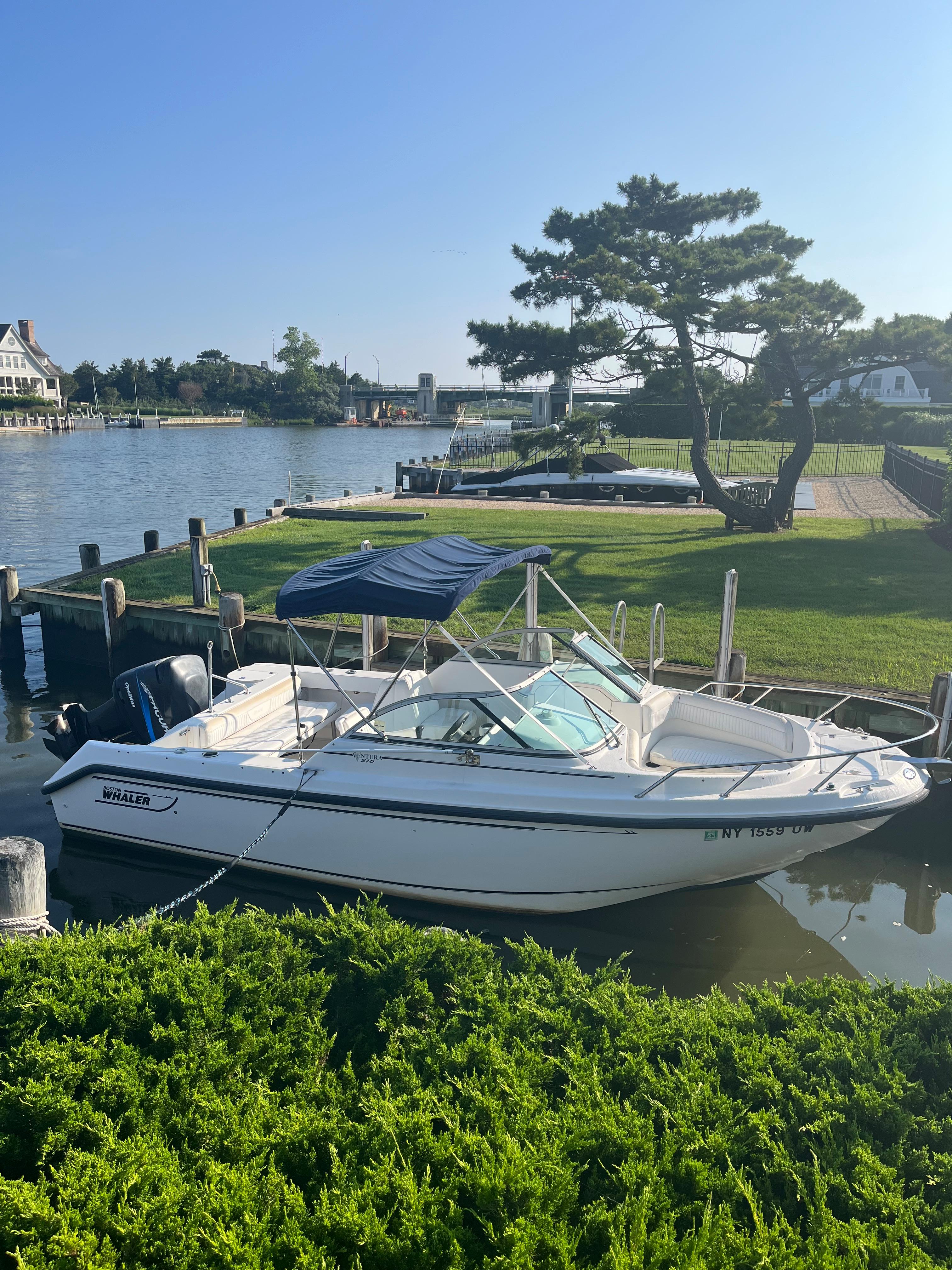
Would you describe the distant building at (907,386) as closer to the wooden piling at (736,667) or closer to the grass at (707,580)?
the grass at (707,580)

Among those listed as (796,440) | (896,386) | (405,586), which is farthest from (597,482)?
(896,386)

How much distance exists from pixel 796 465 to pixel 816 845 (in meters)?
13.8

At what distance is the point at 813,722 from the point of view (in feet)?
24.5

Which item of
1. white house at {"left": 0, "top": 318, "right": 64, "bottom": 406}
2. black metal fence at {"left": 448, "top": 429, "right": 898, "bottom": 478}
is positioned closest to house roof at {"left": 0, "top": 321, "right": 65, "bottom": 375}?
white house at {"left": 0, "top": 318, "right": 64, "bottom": 406}

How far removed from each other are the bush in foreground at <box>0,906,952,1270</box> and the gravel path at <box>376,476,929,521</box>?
19.0 metres

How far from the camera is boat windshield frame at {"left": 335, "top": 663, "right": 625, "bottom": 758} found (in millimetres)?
6555

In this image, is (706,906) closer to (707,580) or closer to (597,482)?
(707,580)

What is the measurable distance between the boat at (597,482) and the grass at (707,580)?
14.5ft

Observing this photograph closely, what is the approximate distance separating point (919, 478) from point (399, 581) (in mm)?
21474

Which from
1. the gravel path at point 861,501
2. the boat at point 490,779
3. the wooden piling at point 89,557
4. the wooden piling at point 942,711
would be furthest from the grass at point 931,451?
the boat at point 490,779

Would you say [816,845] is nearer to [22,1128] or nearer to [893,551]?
[22,1128]

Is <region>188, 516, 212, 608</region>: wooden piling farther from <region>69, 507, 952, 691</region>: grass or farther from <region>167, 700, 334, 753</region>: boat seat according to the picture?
<region>167, 700, 334, 753</region>: boat seat

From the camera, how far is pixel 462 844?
6590 mm

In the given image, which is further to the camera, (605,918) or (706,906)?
(706,906)
